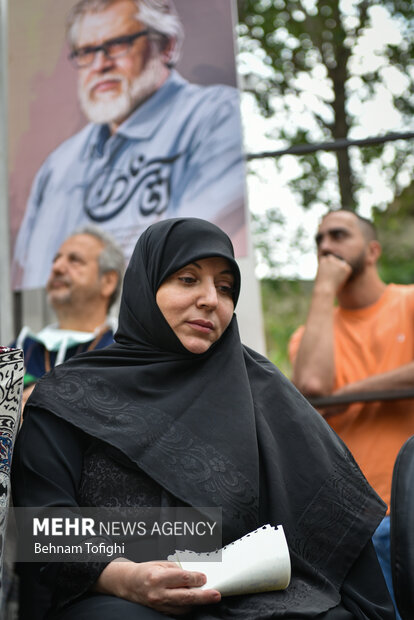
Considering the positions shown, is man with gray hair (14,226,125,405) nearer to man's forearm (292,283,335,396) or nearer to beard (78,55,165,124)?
beard (78,55,165,124)

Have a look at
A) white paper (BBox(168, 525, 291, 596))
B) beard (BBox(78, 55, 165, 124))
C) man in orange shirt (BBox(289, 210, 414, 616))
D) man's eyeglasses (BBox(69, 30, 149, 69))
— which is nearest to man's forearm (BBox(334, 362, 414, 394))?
man in orange shirt (BBox(289, 210, 414, 616))

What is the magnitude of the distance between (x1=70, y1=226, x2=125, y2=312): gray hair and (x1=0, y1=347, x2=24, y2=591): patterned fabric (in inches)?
83.8

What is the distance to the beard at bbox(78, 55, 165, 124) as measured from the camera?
4.45 m

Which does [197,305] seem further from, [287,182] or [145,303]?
[287,182]

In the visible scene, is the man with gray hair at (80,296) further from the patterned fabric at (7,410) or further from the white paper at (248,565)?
the white paper at (248,565)

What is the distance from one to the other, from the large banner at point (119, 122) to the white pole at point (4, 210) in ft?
0.19

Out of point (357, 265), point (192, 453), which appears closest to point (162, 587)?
point (192, 453)

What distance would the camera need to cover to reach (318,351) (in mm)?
3545

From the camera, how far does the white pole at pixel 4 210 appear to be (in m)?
4.55

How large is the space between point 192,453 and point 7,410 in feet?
1.60

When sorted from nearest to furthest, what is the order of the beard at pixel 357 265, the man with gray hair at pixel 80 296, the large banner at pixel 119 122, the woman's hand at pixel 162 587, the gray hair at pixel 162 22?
the woman's hand at pixel 162 587, the beard at pixel 357 265, the man with gray hair at pixel 80 296, the large banner at pixel 119 122, the gray hair at pixel 162 22

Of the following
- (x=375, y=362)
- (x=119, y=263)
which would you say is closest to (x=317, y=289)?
(x=375, y=362)

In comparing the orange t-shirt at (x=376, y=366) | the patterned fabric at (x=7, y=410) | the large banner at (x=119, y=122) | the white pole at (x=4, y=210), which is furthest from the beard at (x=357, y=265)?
the patterned fabric at (x=7, y=410)

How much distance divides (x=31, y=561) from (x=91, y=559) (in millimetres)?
197
